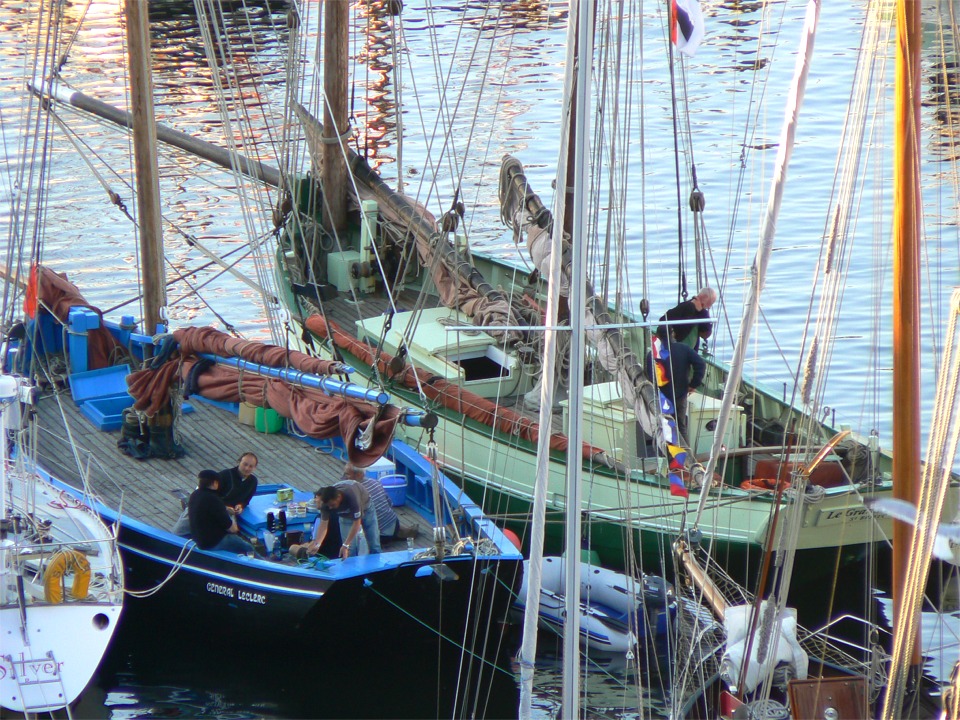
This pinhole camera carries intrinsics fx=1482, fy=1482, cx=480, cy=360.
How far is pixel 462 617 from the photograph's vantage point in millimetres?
16391

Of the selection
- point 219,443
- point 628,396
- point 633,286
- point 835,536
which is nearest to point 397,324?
point 219,443

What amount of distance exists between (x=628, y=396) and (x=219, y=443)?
547 cm

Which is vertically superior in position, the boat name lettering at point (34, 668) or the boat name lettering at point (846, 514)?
the boat name lettering at point (846, 514)

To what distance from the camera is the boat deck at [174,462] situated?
1767cm

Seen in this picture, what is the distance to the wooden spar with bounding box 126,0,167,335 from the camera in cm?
1938

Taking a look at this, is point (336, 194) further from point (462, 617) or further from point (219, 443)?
point (462, 617)

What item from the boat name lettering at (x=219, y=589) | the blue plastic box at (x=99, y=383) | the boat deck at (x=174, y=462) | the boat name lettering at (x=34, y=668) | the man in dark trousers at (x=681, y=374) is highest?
the man in dark trousers at (x=681, y=374)

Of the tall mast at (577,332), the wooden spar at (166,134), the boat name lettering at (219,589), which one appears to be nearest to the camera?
the tall mast at (577,332)

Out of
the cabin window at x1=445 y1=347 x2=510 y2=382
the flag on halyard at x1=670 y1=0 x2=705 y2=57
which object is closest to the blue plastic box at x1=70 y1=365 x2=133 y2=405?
the cabin window at x1=445 y1=347 x2=510 y2=382

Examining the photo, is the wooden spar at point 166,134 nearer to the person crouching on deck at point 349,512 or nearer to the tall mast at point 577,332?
the person crouching on deck at point 349,512

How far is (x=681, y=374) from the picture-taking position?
18188 millimetres

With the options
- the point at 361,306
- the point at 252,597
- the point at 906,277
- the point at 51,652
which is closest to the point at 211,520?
the point at 252,597

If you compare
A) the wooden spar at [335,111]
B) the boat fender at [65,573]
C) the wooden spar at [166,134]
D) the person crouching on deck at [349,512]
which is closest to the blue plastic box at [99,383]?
the wooden spar at [166,134]

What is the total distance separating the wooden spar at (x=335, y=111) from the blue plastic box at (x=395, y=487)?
612 cm
